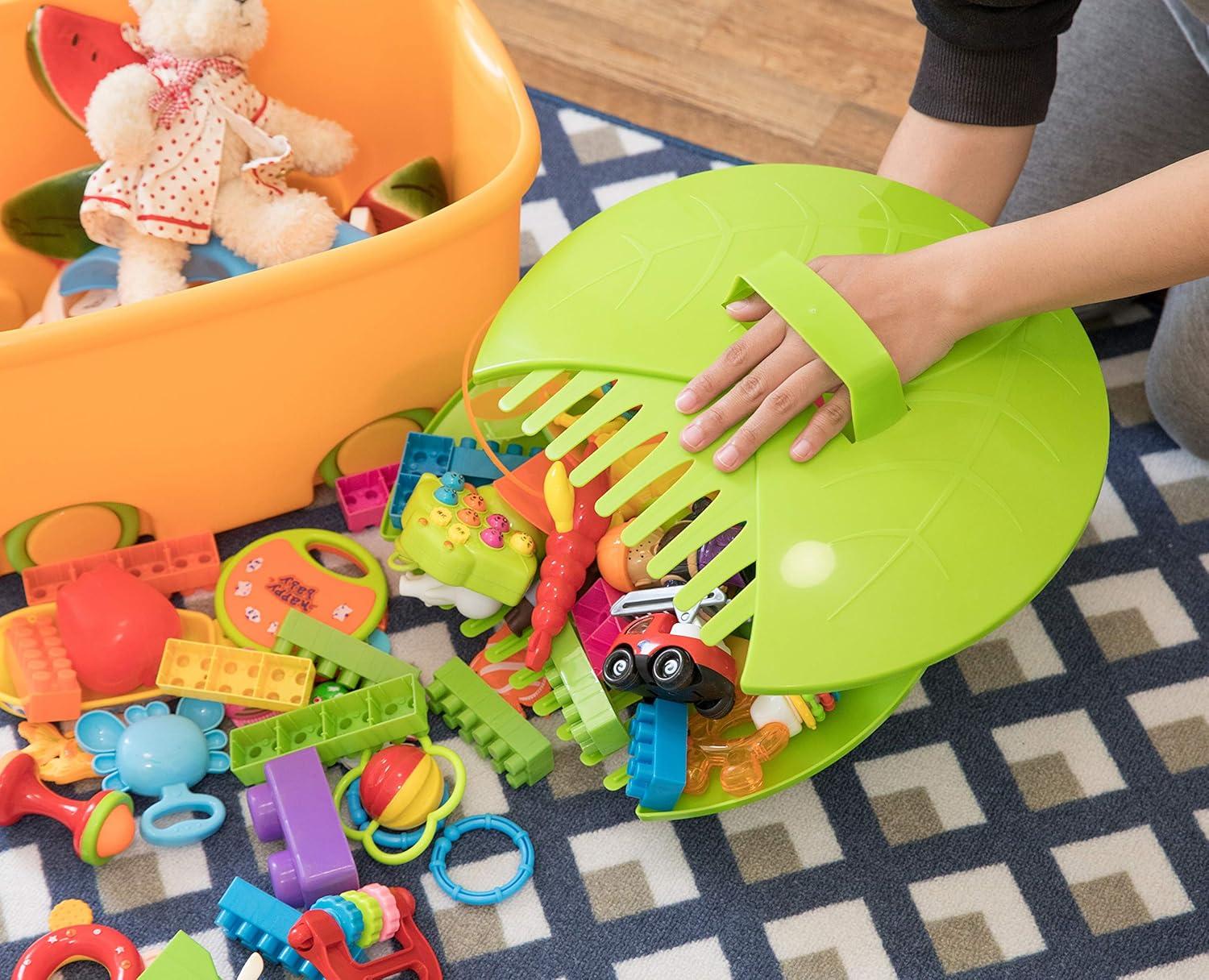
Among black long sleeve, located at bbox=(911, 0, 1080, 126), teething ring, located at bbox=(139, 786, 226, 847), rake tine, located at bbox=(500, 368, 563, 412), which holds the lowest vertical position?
teething ring, located at bbox=(139, 786, 226, 847)

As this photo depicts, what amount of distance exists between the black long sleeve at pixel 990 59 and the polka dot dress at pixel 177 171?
1.68ft

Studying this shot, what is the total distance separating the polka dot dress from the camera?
949 millimetres

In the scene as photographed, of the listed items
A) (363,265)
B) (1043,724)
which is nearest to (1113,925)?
(1043,724)

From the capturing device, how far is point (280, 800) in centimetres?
83

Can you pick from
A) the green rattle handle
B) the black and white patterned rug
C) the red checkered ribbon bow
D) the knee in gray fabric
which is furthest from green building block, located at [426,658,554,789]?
the knee in gray fabric

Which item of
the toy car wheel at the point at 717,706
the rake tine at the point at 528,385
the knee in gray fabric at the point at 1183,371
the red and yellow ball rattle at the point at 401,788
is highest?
the rake tine at the point at 528,385

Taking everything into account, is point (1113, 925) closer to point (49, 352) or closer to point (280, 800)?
point (280, 800)

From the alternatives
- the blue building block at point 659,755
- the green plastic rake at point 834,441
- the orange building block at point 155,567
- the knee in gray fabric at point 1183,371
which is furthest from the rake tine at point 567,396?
the knee in gray fabric at point 1183,371

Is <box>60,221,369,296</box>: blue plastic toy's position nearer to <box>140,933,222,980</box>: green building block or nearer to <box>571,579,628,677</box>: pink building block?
<box>571,579,628,677</box>: pink building block

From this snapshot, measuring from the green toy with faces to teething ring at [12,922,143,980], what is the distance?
308mm

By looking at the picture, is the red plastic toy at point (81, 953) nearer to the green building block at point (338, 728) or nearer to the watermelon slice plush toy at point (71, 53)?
the green building block at point (338, 728)

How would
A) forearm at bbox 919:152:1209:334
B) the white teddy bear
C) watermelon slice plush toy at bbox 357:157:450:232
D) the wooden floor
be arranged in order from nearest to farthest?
1. forearm at bbox 919:152:1209:334
2. the white teddy bear
3. watermelon slice plush toy at bbox 357:157:450:232
4. the wooden floor

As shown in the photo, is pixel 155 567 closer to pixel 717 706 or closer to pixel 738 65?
pixel 717 706

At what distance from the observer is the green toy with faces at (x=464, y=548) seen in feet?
2.94
